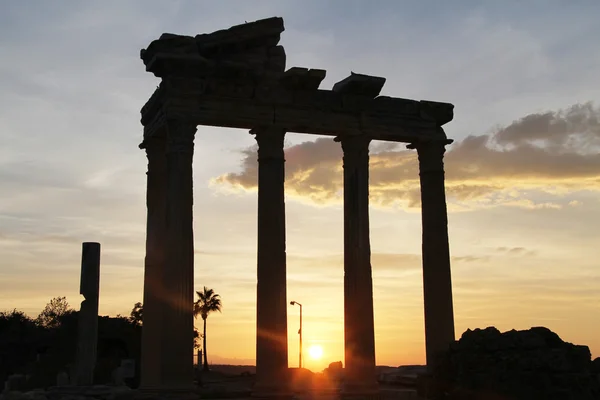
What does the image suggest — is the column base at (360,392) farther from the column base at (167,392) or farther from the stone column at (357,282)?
the column base at (167,392)

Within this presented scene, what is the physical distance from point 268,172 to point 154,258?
6249mm

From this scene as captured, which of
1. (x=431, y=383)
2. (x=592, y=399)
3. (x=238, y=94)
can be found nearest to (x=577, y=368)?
(x=592, y=399)

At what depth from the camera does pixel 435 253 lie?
35312 mm

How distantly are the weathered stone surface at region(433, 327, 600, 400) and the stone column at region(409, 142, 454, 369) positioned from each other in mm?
6257

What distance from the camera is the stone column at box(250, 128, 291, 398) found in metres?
31.0

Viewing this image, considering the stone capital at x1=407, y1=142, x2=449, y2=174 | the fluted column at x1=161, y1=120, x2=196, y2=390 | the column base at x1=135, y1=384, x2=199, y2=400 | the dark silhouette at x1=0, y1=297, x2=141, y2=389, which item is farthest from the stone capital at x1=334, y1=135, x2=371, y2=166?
the dark silhouette at x1=0, y1=297, x2=141, y2=389

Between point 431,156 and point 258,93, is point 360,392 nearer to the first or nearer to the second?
point 431,156

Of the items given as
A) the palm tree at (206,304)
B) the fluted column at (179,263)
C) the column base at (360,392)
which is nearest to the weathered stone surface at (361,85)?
the fluted column at (179,263)

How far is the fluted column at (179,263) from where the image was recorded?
96.9ft

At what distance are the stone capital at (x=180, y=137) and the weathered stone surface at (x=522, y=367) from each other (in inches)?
496

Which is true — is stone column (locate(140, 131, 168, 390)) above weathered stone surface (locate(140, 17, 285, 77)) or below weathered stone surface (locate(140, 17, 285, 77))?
below

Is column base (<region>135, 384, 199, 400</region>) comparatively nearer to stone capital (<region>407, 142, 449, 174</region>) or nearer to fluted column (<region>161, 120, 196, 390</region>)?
fluted column (<region>161, 120, 196, 390</region>)

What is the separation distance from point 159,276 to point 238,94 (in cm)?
828

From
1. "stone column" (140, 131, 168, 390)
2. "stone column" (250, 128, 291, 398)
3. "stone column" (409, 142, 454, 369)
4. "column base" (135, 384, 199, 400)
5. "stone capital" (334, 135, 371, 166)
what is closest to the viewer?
"column base" (135, 384, 199, 400)
